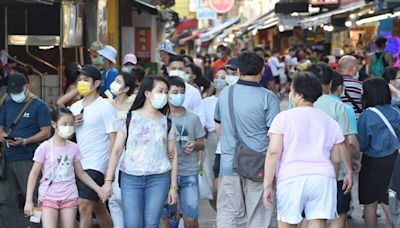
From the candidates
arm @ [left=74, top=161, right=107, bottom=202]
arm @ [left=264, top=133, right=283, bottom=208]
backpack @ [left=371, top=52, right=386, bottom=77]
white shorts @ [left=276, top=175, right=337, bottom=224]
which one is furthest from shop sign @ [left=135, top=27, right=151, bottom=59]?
white shorts @ [left=276, top=175, right=337, bottom=224]

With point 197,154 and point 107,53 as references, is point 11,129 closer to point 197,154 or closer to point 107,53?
point 197,154

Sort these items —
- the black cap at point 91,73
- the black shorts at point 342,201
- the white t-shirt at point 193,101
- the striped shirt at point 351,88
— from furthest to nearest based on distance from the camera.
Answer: the striped shirt at point 351,88 < the white t-shirt at point 193,101 < the black cap at point 91,73 < the black shorts at point 342,201

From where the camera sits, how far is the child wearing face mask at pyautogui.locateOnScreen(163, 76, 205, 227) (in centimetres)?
823

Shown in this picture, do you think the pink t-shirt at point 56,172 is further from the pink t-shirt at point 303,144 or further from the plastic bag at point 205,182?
the pink t-shirt at point 303,144

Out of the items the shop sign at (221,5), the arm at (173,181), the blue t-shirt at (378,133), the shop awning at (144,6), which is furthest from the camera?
the shop sign at (221,5)

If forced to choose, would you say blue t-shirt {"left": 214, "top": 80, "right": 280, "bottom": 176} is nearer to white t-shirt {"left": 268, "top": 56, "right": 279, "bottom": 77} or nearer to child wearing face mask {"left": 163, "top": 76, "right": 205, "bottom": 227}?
child wearing face mask {"left": 163, "top": 76, "right": 205, "bottom": 227}

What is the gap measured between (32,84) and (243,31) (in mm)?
23698

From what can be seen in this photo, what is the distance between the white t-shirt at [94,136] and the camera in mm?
8141

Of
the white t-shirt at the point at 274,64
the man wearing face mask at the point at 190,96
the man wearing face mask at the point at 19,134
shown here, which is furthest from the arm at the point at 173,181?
the white t-shirt at the point at 274,64

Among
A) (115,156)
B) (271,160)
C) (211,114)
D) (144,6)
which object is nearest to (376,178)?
(271,160)

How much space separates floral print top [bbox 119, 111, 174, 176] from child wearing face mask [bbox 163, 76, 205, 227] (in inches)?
33.5

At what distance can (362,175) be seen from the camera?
344 inches

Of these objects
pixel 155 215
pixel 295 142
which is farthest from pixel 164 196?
pixel 295 142

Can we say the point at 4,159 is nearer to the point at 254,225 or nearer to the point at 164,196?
the point at 164,196
